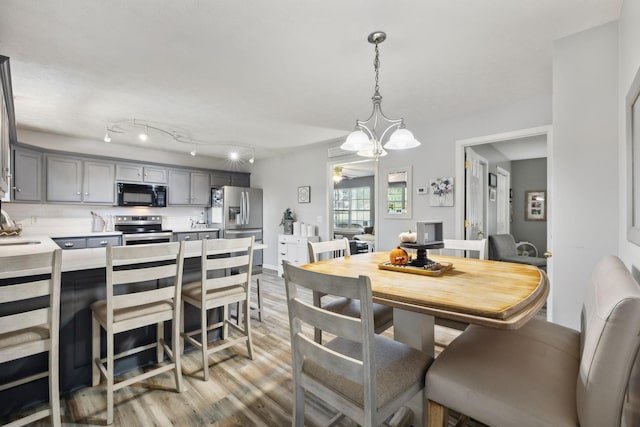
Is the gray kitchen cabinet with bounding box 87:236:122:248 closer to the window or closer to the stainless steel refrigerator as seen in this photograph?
the stainless steel refrigerator

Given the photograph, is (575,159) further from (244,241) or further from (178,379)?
(178,379)

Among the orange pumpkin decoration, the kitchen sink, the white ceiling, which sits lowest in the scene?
the kitchen sink

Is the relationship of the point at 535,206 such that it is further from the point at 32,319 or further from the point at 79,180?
the point at 79,180

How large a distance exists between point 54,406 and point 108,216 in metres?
4.31

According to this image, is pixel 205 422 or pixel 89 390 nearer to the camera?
pixel 205 422

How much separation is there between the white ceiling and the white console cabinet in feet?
7.55

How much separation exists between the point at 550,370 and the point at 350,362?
0.78m

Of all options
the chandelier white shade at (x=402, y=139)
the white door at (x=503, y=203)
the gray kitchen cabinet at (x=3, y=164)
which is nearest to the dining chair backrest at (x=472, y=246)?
the chandelier white shade at (x=402, y=139)

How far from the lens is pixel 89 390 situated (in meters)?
1.96

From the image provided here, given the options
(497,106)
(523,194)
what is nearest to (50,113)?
(497,106)

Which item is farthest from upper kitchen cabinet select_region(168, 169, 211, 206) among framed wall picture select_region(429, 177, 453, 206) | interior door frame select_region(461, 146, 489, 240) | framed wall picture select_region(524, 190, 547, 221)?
framed wall picture select_region(524, 190, 547, 221)

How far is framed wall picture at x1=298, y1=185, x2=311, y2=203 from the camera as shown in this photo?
18.2 feet

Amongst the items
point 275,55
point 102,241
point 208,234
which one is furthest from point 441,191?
point 102,241

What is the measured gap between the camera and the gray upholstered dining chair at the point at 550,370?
0.83 meters
